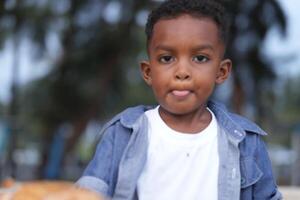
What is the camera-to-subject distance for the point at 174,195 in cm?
185

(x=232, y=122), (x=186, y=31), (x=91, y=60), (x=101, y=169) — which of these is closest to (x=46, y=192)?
(x=101, y=169)

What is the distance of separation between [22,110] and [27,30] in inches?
261

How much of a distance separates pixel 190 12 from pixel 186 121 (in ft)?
Result: 1.05

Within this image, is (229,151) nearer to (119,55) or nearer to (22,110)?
(119,55)

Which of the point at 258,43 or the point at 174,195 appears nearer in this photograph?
the point at 174,195

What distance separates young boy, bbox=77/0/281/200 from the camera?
1.80 m

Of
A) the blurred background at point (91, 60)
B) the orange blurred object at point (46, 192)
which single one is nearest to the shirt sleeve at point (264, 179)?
the orange blurred object at point (46, 192)

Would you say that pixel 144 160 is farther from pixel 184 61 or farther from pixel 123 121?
pixel 184 61

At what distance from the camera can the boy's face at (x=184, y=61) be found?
178cm

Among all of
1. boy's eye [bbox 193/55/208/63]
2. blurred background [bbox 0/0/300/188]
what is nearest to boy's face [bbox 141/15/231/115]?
boy's eye [bbox 193/55/208/63]

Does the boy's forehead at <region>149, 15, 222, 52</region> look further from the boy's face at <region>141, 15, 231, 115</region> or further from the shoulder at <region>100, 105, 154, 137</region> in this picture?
the shoulder at <region>100, 105, 154, 137</region>

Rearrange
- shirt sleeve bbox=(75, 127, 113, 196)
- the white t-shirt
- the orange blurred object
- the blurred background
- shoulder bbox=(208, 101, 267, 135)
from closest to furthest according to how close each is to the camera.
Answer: the orange blurred object < shirt sleeve bbox=(75, 127, 113, 196) < the white t-shirt < shoulder bbox=(208, 101, 267, 135) < the blurred background

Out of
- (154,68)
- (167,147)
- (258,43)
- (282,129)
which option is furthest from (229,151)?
(282,129)

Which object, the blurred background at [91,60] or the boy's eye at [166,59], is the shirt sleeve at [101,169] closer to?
the boy's eye at [166,59]
